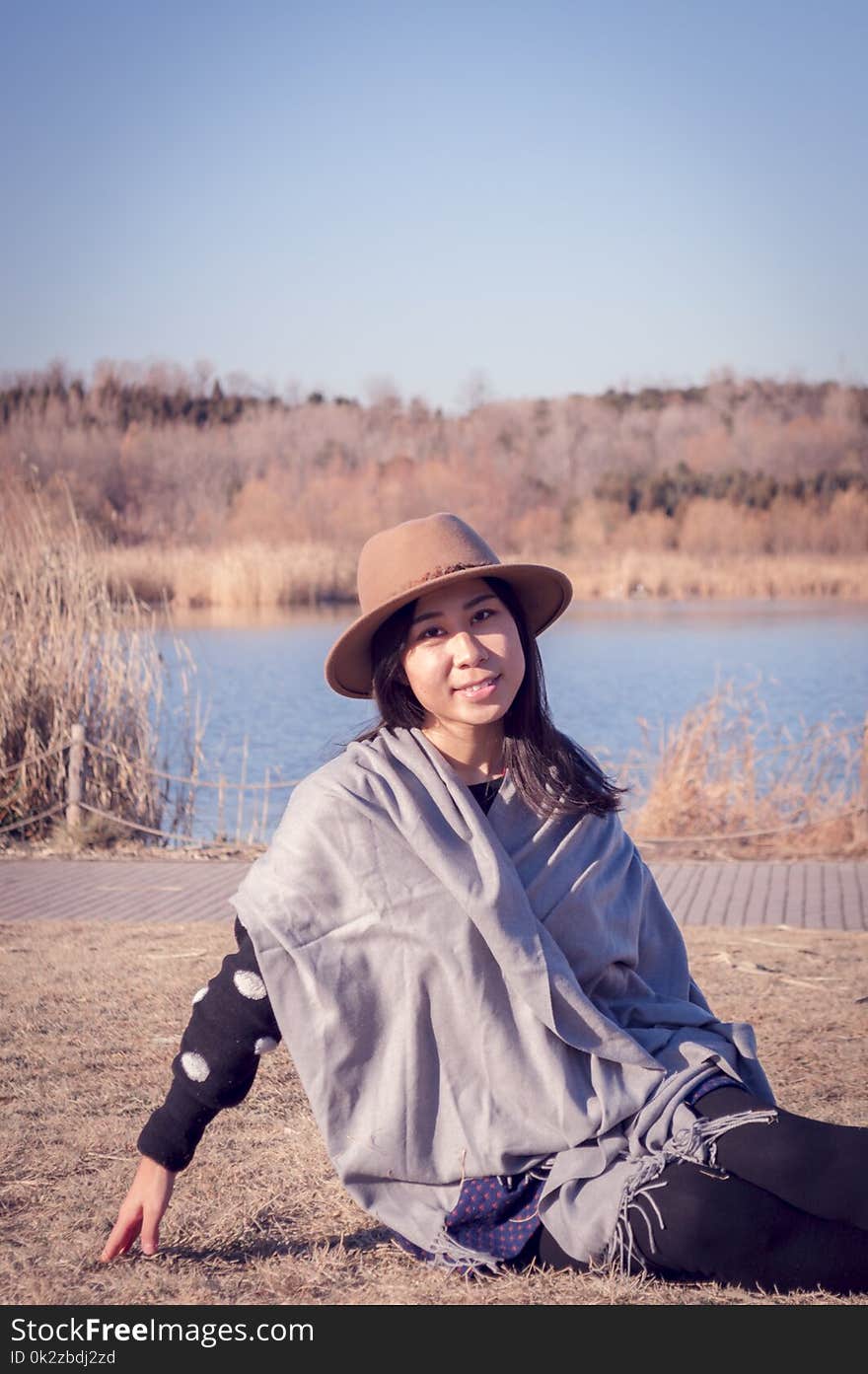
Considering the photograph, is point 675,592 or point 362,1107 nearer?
point 362,1107

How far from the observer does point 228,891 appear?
7.12 meters

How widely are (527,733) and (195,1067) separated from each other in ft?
2.70

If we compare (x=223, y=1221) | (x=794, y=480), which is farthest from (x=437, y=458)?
(x=223, y=1221)

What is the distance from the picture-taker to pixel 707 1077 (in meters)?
2.59

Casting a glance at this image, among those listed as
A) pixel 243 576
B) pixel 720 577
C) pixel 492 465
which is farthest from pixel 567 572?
pixel 492 465

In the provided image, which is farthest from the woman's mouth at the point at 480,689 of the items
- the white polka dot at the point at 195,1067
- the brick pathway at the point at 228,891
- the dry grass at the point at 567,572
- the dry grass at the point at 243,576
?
the dry grass at the point at 243,576

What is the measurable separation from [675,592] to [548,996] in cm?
2402

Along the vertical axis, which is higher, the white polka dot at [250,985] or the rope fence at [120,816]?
the white polka dot at [250,985]

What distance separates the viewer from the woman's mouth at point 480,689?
2.73 m

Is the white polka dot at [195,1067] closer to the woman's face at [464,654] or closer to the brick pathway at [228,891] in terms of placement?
the woman's face at [464,654]

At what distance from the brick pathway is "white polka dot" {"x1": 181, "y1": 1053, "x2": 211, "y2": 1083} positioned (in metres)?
3.91

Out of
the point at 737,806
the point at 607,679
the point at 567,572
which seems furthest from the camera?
the point at 567,572

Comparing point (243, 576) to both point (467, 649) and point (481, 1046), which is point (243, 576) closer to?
point (467, 649)

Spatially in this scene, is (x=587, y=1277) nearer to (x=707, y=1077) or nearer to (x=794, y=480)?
(x=707, y=1077)
